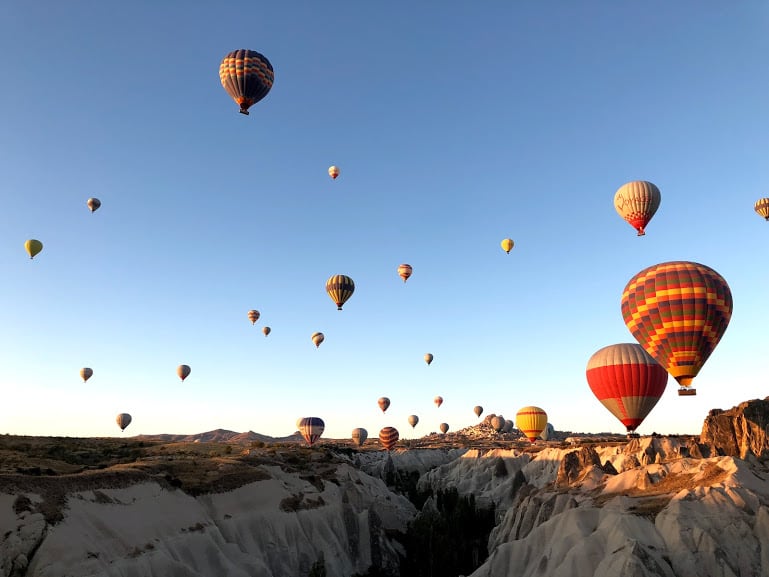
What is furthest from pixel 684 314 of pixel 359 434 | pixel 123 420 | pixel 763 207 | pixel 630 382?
pixel 359 434

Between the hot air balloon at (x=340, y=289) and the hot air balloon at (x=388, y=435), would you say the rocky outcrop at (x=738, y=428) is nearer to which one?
the hot air balloon at (x=340, y=289)

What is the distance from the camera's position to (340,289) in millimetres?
84500

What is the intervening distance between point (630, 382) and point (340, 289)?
4326cm

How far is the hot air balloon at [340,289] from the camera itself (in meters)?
84.6

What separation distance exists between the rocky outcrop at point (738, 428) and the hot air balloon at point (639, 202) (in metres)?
27.7

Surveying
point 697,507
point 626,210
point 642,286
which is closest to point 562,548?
point 697,507

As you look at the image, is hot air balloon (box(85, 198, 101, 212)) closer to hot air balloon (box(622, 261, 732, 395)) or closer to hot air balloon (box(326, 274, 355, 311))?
hot air balloon (box(326, 274, 355, 311))

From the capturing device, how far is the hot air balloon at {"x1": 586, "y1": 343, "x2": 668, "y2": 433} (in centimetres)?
6003

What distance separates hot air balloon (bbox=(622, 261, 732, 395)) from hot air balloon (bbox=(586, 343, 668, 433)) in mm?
7707

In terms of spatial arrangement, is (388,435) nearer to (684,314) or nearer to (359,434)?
(359,434)

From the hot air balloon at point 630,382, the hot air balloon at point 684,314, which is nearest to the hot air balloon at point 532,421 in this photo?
the hot air balloon at point 630,382

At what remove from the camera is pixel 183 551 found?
3831 centimetres

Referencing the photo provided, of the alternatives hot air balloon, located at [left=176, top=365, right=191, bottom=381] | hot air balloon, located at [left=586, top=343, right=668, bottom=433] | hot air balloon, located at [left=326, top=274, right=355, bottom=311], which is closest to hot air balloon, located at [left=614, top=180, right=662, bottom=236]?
hot air balloon, located at [left=586, top=343, right=668, bottom=433]

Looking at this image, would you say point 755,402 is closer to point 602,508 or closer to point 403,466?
point 602,508
